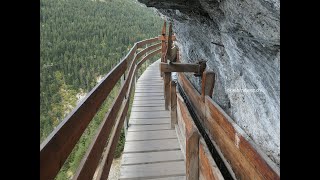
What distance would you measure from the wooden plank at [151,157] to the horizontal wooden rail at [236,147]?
82cm

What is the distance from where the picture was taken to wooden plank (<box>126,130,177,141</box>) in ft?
15.7

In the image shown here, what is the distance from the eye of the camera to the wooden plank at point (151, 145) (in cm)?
432

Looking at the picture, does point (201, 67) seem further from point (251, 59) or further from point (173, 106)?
point (251, 59)

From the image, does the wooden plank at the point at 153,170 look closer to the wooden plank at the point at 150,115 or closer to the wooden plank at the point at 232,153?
the wooden plank at the point at 232,153

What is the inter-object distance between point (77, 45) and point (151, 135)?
1187 inches

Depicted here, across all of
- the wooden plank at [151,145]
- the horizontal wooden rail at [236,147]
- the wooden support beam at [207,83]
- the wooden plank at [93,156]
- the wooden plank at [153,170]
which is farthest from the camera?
the wooden plank at [151,145]

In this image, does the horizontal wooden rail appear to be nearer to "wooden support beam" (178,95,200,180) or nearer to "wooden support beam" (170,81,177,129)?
"wooden support beam" (178,95,200,180)

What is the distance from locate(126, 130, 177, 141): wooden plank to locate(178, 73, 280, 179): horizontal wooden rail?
1.43m

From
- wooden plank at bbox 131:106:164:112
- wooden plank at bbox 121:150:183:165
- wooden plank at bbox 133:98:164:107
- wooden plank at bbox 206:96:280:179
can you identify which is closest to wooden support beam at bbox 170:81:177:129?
wooden plank at bbox 121:150:183:165

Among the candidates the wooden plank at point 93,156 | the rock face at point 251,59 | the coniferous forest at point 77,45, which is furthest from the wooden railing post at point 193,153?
the coniferous forest at point 77,45

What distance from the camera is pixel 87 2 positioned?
159 ft

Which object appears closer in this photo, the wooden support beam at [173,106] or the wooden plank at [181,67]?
the wooden plank at [181,67]
